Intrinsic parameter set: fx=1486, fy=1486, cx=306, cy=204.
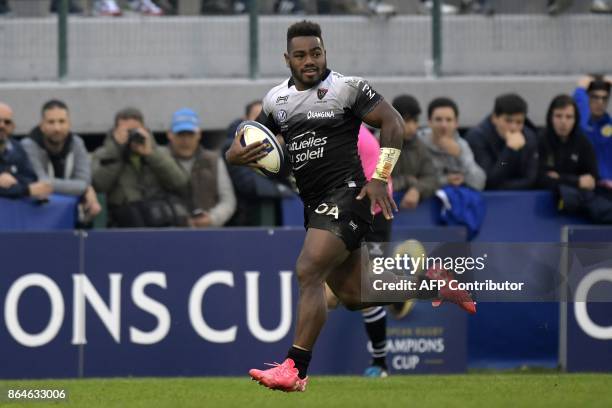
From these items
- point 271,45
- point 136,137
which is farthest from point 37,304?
point 271,45

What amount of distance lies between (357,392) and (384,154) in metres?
1.95

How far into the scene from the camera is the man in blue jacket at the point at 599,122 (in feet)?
50.6

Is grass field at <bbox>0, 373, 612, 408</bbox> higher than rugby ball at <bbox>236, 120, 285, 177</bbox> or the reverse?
the reverse

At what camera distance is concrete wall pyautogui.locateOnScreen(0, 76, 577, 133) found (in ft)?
54.2

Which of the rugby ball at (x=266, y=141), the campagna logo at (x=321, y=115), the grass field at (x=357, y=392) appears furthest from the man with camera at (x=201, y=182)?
the campagna logo at (x=321, y=115)

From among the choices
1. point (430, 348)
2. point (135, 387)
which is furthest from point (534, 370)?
point (135, 387)

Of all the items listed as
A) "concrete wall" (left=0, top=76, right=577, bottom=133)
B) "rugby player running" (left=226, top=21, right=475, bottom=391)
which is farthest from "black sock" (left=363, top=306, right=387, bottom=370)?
"concrete wall" (left=0, top=76, right=577, bottom=133)

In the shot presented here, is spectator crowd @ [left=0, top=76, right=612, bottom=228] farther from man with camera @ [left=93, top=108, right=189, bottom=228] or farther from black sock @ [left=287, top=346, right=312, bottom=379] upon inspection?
black sock @ [left=287, top=346, right=312, bottom=379]

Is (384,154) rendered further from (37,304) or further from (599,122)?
(599,122)

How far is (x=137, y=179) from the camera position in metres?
14.5

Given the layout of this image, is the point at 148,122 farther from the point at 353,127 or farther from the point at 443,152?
the point at 353,127

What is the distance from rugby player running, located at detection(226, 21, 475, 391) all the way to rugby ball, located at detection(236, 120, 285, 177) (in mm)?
51

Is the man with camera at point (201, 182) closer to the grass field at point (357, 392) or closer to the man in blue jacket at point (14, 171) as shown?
the man in blue jacket at point (14, 171)

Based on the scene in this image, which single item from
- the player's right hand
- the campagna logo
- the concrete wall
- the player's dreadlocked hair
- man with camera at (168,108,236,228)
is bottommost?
man with camera at (168,108,236,228)
